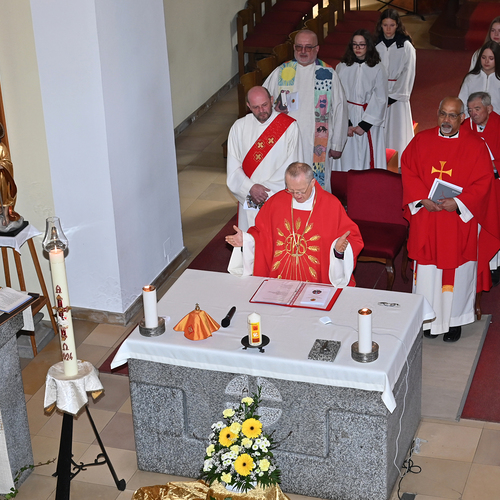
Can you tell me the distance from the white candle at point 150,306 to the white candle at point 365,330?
1110 millimetres

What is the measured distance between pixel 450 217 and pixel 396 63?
3.49 metres

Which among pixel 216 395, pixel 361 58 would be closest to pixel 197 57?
pixel 361 58

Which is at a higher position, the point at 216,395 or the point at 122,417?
the point at 216,395

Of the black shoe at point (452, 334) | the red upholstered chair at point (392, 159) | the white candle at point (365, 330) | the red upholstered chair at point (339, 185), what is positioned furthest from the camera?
the red upholstered chair at point (392, 159)

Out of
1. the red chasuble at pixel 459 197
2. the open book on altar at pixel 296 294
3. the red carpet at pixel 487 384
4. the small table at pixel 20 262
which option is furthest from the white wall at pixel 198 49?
the open book on altar at pixel 296 294

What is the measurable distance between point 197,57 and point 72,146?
5532 millimetres

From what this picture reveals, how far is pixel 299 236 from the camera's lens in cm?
547

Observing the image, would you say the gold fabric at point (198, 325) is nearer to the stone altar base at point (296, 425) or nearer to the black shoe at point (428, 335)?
the stone altar base at point (296, 425)

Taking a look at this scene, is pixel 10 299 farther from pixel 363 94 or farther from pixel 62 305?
pixel 363 94

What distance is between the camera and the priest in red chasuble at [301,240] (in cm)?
538

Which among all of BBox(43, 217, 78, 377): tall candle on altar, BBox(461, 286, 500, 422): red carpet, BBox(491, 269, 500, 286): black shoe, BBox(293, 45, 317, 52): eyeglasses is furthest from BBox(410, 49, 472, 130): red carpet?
BBox(43, 217, 78, 377): tall candle on altar

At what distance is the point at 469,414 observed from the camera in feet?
17.8

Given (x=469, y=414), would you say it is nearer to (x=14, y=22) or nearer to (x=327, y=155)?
(x=327, y=155)

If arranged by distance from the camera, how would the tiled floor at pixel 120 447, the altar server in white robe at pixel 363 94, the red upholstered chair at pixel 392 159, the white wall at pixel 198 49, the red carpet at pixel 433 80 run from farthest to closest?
the red carpet at pixel 433 80
the white wall at pixel 198 49
the red upholstered chair at pixel 392 159
the altar server in white robe at pixel 363 94
the tiled floor at pixel 120 447
